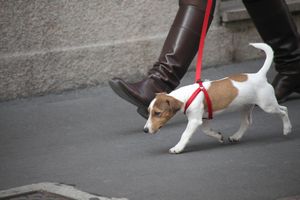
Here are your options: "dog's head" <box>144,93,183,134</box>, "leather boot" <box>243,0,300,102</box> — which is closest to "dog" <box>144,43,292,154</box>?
"dog's head" <box>144,93,183,134</box>

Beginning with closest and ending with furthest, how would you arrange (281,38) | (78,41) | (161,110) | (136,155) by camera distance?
(161,110)
(136,155)
(281,38)
(78,41)

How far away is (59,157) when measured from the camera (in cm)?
519

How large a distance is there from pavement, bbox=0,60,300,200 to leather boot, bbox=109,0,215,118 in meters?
0.31

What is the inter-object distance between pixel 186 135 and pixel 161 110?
9.5 inches

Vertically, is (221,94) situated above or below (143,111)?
above

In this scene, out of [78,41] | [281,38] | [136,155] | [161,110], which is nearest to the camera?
[161,110]

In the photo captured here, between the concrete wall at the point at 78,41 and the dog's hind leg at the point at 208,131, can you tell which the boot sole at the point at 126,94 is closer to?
the dog's hind leg at the point at 208,131

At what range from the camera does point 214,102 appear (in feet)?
16.3

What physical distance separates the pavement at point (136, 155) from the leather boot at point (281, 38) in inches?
7.6

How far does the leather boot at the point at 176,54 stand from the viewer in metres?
5.60

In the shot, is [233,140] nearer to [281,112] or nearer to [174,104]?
[281,112]

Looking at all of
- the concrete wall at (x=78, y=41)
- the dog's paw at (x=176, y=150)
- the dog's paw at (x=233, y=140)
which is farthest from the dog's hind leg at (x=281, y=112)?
the concrete wall at (x=78, y=41)

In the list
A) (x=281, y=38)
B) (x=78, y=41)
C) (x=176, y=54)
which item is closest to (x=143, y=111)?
(x=176, y=54)

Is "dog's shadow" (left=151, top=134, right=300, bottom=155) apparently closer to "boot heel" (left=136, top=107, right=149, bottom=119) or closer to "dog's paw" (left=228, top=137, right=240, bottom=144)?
"dog's paw" (left=228, top=137, right=240, bottom=144)
